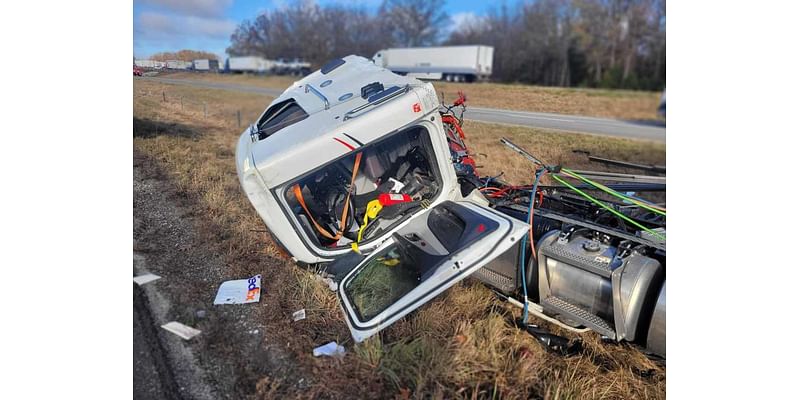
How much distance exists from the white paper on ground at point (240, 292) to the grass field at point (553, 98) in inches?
56.2

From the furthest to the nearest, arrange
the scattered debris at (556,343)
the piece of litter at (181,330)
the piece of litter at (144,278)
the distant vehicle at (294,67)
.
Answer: the distant vehicle at (294,67) → the scattered debris at (556,343) → the piece of litter at (144,278) → the piece of litter at (181,330)

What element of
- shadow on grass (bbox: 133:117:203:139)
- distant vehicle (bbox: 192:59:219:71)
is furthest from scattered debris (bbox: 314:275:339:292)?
distant vehicle (bbox: 192:59:219:71)

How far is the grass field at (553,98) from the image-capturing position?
3.99 feet

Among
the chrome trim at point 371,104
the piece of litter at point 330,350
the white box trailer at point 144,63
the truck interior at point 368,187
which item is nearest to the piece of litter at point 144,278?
the truck interior at point 368,187

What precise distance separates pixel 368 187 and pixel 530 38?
1733 mm

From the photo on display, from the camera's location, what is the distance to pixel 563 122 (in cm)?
263

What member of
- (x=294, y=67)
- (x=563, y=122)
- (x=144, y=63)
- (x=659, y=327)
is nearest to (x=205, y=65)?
(x=144, y=63)

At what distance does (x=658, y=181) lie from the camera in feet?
9.25

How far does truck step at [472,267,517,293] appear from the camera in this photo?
8.43 ft

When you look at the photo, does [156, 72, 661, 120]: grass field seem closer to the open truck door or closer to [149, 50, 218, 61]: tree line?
[149, 50, 218, 61]: tree line

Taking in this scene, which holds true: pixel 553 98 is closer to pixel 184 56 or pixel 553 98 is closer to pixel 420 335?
pixel 420 335

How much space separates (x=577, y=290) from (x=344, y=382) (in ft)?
4.55

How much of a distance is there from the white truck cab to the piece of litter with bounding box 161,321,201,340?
667 millimetres

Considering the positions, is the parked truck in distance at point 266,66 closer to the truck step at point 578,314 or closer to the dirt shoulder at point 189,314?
the dirt shoulder at point 189,314
